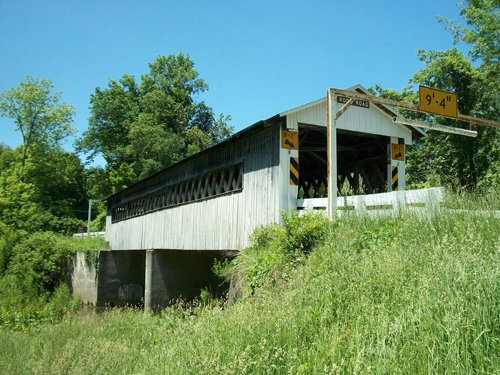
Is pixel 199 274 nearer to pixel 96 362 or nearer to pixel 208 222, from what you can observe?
pixel 208 222

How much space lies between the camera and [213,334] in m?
4.38

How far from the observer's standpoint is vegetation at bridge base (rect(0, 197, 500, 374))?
133 inches

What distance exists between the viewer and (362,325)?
389 centimetres

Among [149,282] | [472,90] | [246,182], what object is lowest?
[149,282]

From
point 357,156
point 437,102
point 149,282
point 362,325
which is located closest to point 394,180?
point 357,156

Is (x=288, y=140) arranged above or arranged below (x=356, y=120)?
below

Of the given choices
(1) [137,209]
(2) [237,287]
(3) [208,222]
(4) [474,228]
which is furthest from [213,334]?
(1) [137,209]

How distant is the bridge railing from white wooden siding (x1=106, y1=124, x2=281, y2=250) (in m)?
1.78

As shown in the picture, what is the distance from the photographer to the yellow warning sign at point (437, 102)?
29.9 ft

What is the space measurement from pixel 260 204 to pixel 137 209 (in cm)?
1228

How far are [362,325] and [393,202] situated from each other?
159 inches

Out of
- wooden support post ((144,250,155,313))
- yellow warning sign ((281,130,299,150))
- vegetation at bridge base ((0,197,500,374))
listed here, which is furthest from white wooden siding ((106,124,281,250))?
vegetation at bridge base ((0,197,500,374))

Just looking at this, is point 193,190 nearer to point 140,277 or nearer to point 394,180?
point 394,180

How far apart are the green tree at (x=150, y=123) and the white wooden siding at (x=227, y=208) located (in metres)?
19.5
